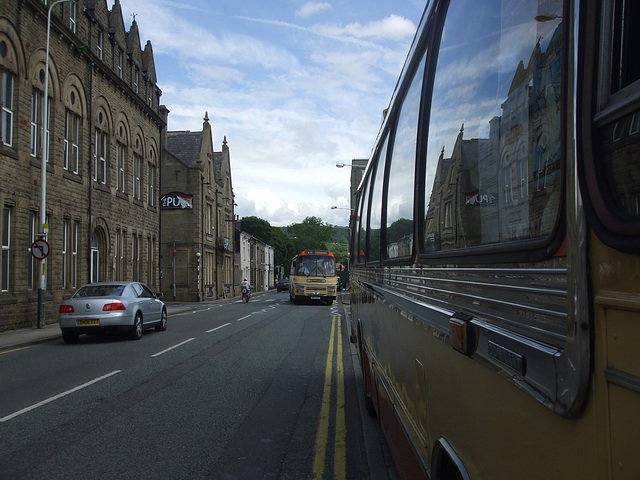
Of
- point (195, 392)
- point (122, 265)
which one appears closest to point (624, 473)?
point (195, 392)

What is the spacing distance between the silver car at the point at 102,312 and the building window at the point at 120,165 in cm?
1504

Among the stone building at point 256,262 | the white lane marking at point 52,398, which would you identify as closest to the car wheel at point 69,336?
the white lane marking at point 52,398

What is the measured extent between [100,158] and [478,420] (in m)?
26.9

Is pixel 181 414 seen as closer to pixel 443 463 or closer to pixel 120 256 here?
pixel 443 463

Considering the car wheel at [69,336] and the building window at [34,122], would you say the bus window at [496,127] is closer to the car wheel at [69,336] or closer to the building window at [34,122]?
the car wheel at [69,336]

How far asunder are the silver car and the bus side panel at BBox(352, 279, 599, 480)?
1137cm

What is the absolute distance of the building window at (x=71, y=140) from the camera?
2241 cm

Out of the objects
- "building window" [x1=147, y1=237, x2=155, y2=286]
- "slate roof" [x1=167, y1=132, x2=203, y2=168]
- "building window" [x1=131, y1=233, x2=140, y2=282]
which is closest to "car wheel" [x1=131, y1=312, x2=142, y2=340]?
"building window" [x1=131, y1=233, x2=140, y2=282]

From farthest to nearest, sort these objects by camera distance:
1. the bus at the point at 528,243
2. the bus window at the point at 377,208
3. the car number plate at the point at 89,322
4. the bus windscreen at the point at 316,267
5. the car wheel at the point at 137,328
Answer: the bus windscreen at the point at 316,267
the car wheel at the point at 137,328
the car number plate at the point at 89,322
the bus window at the point at 377,208
the bus at the point at 528,243

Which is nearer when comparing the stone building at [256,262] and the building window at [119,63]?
the building window at [119,63]

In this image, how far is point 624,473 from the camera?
3.46 feet

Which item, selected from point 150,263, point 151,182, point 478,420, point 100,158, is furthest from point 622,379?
point 151,182

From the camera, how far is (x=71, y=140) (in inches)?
898

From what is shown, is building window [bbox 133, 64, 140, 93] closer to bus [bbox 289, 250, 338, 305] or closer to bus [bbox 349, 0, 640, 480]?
bus [bbox 289, 250, 338, 305]
